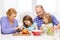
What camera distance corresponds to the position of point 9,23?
187 centimetres

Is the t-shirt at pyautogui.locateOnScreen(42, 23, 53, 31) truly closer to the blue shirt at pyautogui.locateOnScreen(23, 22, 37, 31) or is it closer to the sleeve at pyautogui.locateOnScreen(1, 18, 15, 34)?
the blue shirt at pyautogui.locateOnScreen(23, 22, 37, 31)

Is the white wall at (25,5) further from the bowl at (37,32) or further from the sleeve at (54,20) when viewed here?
the bowl at (37,32)

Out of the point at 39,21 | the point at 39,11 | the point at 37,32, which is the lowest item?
the point at 37,32

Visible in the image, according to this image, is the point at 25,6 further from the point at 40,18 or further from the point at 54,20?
the point at 54,20

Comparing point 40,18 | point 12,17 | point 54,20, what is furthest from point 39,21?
point 12,17

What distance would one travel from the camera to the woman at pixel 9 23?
73.2 inches

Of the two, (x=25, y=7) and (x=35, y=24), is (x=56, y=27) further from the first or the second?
(x=25, y=7)

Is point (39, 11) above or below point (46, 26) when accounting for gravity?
above

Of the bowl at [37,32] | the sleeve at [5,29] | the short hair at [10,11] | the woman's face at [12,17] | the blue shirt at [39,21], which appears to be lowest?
the bowl at [37,32]

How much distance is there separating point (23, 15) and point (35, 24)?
0.17 m

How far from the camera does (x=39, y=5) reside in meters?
1.84

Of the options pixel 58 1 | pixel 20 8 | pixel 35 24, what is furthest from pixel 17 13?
pixel 58 1

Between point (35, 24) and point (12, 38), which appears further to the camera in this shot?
point (35, 24)

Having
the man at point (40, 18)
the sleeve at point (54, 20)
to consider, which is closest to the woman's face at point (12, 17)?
the man at point (40, 18)
